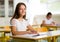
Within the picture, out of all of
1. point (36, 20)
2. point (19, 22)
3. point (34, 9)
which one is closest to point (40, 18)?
point (36, 20)

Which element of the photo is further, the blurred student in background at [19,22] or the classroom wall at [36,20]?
the classroom wall at [36,20]

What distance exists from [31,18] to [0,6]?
4.97 ft

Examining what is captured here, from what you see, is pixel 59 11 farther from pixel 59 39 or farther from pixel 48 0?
pixel 59 39

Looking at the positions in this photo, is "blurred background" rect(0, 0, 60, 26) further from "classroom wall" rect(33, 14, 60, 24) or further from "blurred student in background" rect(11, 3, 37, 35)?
"blurred student in background" rect(11, 3, 37, 35)

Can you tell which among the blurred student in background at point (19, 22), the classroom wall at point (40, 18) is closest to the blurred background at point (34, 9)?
the classroom wall at point (40, 18)

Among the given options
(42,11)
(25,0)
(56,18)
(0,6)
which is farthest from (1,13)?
(56,18)

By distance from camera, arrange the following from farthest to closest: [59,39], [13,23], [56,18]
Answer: [56,18], [59,39], [13,23]

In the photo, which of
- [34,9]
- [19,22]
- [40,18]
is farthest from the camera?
[34,9]

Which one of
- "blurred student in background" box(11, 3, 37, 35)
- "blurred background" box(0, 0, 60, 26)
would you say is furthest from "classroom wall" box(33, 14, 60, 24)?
"blurred student in background" box(11, 3, 37, 35)

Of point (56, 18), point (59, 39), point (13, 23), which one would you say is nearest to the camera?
point (13, 23)

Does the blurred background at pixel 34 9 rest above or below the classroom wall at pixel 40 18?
above

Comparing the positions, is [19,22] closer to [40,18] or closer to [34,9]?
[40,18]

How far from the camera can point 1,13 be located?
8.33 meters

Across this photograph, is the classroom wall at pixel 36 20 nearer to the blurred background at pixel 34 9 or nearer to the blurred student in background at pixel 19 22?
the blurred background at pixel 34 9
